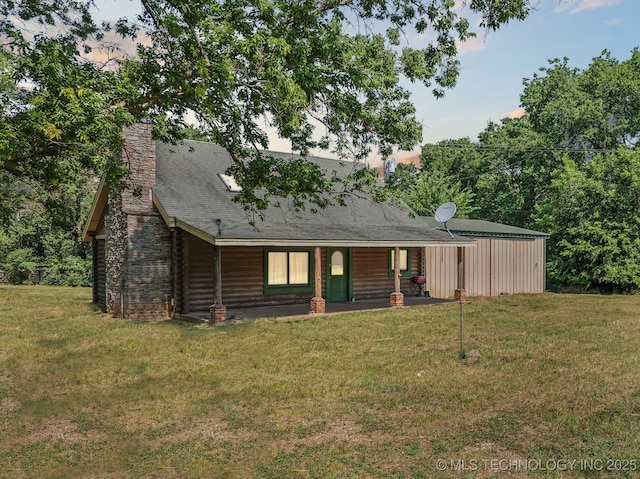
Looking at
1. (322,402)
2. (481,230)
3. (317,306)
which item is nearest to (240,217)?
(317,306)

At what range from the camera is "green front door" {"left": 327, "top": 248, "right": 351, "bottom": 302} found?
18344 millimetres

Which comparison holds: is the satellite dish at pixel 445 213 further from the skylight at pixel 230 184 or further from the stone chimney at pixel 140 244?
the stone chimney at pixel 140 244

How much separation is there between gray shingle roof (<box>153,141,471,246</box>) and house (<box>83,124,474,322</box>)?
0.04 meters

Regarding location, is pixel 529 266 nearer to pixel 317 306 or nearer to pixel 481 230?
pixel 481 230

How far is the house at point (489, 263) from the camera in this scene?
20.8 meters

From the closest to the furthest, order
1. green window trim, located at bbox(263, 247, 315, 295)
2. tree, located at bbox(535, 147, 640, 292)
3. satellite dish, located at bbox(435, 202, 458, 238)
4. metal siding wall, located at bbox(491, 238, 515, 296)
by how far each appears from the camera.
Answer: satellite dish, located at bbox(435, 202, 458, 238) < green window trim, located at bbox(263, 247, 315, 295) < metal siding wall, located at bbox(491, 238, 515, 296) < tree, located at bbox(535, 147, 640, 292)

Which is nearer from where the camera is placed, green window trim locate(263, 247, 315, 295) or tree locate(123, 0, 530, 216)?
tree locate(123, 0, 530, 216)

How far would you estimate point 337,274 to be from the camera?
18.6 m

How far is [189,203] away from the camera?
50.9 ft

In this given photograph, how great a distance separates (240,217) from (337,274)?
15.4ft

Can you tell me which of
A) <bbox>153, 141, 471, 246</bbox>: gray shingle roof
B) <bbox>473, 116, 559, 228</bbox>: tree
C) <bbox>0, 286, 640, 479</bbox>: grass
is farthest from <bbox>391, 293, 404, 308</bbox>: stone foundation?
<bbox>473, 116, 559, 228</bbox>: tree

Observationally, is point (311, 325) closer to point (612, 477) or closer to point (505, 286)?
point (612, 477)

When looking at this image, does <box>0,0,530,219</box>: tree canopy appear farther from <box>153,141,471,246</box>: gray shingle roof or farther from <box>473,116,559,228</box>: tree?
<box>473,116,559,228</box>: tree

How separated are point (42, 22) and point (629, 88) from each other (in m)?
34.0
